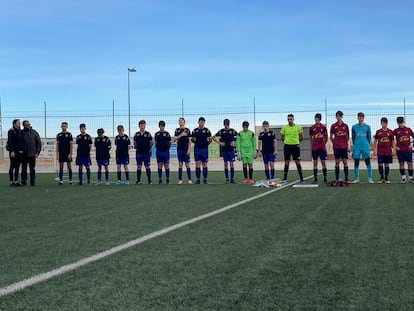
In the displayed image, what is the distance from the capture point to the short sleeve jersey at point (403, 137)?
1402cm

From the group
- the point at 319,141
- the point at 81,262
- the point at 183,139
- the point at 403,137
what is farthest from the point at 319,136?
the point at 81,262

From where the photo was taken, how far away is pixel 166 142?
15.0 m

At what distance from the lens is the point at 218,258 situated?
4168 millimetres

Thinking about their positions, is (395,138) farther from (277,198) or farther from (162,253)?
(162,253)

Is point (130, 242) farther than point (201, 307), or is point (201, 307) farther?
point (130, 242)

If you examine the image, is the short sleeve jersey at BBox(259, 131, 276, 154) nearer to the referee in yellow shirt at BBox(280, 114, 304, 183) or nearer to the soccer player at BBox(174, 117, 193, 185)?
the referee in yellow shirt at BBox(280, 114, 304, 183)

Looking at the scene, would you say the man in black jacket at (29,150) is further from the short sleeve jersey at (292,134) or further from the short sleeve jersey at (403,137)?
the short sleeve jersey at (403,137)

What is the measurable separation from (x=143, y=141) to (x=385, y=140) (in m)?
7.02

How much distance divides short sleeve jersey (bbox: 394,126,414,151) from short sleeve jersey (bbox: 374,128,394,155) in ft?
0.56

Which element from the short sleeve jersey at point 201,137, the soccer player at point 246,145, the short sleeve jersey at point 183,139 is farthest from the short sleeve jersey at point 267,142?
the short sleeve jersey at point 183,139

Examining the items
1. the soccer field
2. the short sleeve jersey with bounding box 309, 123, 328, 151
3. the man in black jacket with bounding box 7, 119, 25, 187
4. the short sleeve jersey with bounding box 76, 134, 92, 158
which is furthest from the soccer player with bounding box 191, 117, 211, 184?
the soccer field

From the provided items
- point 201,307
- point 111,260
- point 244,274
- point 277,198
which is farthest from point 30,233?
point 277,198

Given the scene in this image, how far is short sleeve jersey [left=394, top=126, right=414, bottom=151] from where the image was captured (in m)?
14.0

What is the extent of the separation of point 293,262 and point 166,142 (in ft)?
36.7
